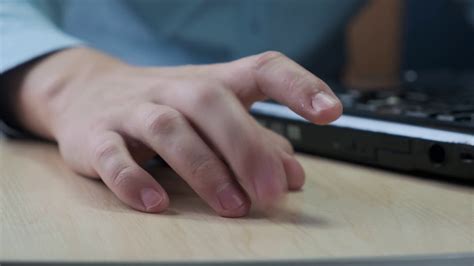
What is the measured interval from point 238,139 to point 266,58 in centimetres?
6

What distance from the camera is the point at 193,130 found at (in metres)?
0.41

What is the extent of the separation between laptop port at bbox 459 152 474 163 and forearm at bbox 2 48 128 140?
249mm

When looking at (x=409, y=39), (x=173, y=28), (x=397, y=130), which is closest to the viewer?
(x=397, y=130)

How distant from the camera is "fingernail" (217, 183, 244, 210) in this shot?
0.38m

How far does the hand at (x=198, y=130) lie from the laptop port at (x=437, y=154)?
0.08 m

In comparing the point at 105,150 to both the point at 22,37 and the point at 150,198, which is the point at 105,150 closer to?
the point at 150,198

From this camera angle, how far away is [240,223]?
1.19 ft

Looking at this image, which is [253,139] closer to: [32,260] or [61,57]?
[32,260]

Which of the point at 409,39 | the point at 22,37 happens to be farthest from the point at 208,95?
the point at 409,39

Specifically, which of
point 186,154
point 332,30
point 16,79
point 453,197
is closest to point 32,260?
point 186,154

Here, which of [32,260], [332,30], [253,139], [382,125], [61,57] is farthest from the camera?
[332,30]

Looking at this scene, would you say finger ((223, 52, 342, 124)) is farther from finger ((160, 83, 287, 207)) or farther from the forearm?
the forearm

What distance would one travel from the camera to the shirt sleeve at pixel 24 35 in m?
0.60

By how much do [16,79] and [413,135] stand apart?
0.33 metres
